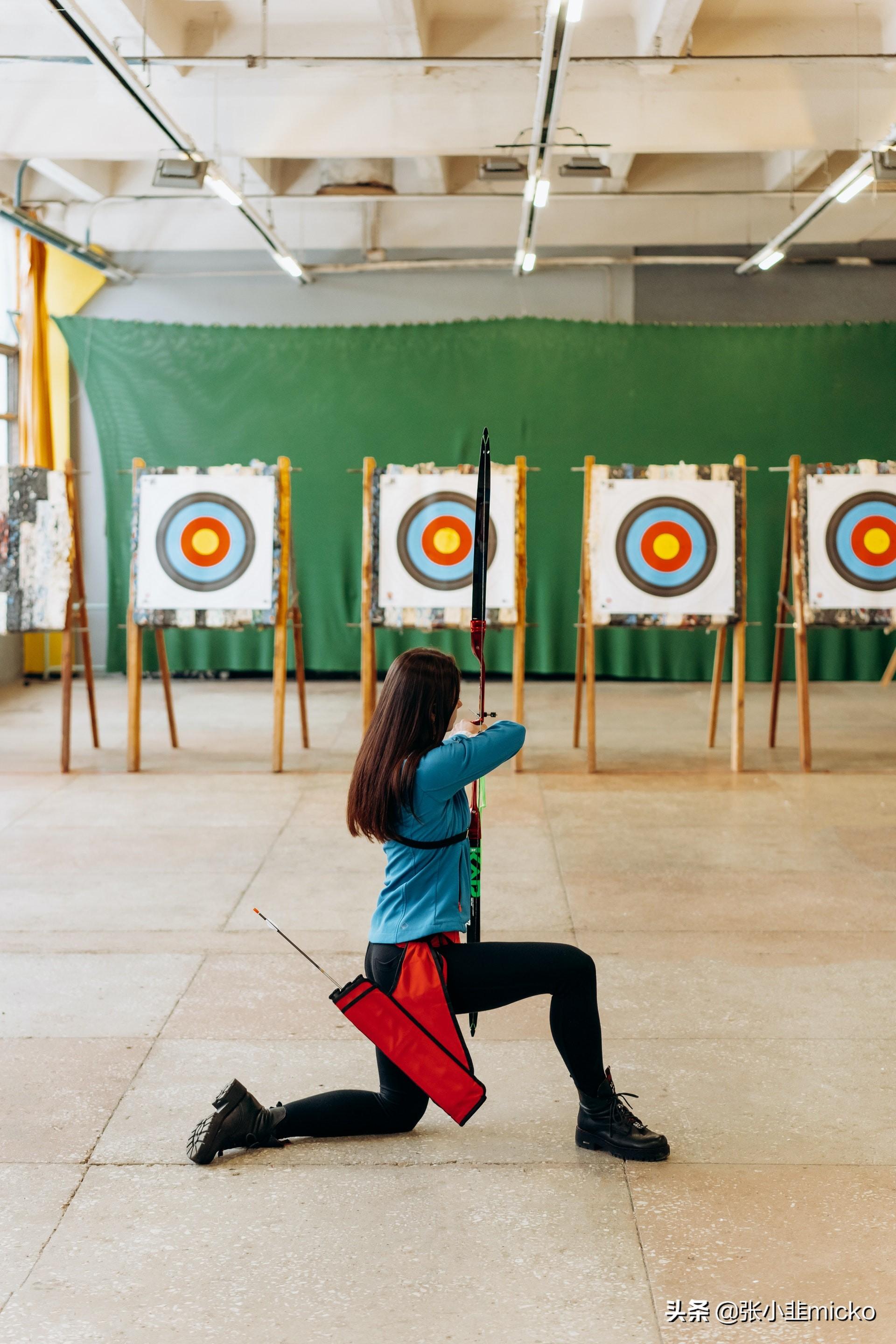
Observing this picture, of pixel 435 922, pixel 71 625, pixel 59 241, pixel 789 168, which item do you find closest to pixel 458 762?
pixel 435 922

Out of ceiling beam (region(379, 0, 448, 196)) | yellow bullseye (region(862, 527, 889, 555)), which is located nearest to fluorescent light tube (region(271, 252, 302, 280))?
ceiling beam (region(379, 0, 448, 196))

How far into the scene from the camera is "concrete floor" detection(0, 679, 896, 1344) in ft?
5.14

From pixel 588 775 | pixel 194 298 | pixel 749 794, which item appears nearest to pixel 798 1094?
pixel 749 794

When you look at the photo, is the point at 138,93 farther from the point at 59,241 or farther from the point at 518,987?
the point at 518,987

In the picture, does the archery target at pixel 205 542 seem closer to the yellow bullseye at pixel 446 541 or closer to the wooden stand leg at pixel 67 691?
the wooden stand leg at pixel 67 691

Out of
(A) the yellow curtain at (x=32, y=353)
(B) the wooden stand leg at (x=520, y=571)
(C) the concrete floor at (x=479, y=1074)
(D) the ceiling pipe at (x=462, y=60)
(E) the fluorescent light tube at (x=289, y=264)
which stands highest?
(D) the ceiling pipe at (x=462, y=60)

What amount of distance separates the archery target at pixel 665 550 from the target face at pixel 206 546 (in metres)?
1.41

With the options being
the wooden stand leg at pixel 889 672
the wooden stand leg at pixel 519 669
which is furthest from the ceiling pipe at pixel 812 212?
the wooden stand leg at pixel 889 672

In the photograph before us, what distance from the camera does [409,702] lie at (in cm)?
186

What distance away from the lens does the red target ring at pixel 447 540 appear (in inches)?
202

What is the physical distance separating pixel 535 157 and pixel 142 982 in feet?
12.8

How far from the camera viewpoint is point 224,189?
17.8 feet

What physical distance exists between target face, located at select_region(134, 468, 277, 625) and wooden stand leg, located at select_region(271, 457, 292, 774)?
1.9 inches

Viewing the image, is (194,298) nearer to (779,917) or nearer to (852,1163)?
(779,917)
